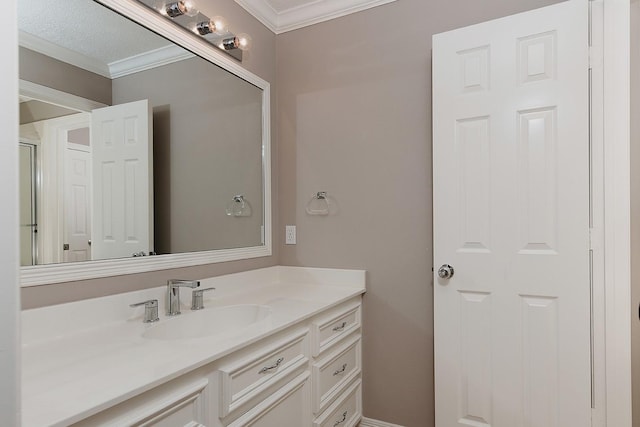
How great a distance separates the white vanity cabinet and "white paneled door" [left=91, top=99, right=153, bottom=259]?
0.68 m

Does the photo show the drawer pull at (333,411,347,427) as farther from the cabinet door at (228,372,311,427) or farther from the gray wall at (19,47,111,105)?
the gray wall at (19,47,111,105)

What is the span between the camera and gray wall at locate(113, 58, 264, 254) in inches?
65.6

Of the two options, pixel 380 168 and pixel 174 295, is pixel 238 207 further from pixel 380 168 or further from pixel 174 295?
pixel 380 168

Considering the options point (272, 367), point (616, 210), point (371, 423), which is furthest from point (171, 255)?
point (616, 210)

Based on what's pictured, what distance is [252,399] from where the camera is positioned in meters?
1.24

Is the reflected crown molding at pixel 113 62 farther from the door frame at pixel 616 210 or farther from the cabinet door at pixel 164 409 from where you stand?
the door frame at pixel 616 210

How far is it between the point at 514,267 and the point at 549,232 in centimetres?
21

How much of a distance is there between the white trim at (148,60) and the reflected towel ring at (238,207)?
0.75 m

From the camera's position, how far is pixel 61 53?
4.26 feet

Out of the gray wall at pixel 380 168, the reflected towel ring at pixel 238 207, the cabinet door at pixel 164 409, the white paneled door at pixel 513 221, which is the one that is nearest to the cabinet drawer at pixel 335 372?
the gray wall at pixel 380 168

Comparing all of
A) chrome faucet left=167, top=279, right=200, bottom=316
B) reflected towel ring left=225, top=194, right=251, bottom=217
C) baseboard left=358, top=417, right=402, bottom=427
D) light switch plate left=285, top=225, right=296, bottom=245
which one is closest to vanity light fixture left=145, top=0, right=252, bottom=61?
reflected towel ring left=225, top=194, right=251, bottom=217

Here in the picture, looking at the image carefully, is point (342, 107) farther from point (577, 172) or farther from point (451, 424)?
point (451, 424)

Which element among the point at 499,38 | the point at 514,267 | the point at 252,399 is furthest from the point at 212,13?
the point at 514,267

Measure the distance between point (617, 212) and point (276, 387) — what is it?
1532mm
